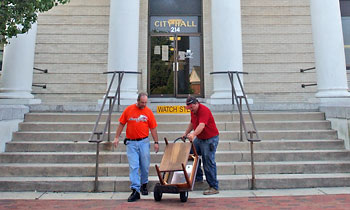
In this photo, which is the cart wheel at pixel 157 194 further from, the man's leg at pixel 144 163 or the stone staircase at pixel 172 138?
the stone staircase at pixel 172 138

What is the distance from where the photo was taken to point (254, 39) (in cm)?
1020

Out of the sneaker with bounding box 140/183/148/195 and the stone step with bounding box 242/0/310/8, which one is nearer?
the sneaker with bounding box 140/183/148/195

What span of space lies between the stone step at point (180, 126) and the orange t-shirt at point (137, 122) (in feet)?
6.27

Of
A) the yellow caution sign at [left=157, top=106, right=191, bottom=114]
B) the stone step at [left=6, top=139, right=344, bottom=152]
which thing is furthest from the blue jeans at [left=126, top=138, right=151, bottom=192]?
the yellow caution sign at [left=157, top=106, right=191, bottom=114]

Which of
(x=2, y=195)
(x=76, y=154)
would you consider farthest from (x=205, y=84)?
(x=2, y=195)

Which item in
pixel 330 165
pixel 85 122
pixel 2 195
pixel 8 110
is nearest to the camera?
pixel 2 195

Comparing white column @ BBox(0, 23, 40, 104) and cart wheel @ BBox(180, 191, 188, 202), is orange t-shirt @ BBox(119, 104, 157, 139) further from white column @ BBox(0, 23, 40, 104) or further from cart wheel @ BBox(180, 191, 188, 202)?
white column @ BBox(0, 23, 40, 104)

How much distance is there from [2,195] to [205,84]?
753 cm

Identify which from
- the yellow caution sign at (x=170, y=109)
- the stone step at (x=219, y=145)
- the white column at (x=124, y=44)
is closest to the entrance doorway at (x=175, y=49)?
the white column at (x=124, y=44)

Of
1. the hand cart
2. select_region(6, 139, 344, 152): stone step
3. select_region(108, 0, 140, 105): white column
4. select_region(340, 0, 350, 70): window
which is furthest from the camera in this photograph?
select_region(340, 0, 350, 70): window

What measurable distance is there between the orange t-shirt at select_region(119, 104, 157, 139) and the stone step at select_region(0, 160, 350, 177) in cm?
96

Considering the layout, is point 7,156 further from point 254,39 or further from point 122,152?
point 254,39

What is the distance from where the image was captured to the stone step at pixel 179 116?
6.50 metres

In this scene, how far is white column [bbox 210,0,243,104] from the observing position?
7.62 metres
